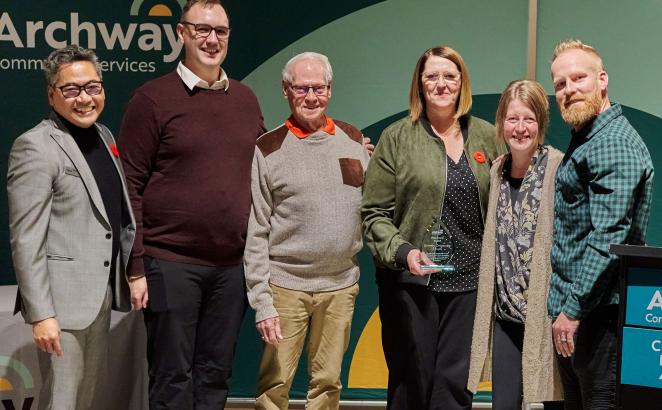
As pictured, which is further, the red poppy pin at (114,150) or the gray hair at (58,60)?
the red poppy pin at (114,150)

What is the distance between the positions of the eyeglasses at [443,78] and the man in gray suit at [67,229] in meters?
1.23

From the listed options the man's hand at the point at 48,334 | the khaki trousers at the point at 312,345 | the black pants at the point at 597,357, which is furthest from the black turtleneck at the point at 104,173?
the black pants at the point at 597,357

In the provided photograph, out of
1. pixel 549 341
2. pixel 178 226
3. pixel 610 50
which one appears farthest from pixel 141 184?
pixel 610 50

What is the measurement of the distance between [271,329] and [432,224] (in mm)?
734

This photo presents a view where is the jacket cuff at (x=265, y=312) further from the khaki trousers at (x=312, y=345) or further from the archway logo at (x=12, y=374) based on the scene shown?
the archway logo at (x=12, y=374)

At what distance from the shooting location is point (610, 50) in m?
4.59

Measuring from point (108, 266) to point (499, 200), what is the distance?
4.70 ft

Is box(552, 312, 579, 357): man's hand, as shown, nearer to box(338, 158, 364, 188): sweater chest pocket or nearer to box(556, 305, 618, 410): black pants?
box(556, 305, 618, 410): black pants

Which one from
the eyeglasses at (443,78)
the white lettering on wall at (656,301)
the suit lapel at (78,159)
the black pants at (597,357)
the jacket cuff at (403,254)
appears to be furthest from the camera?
the eyeglasses at (443,78)

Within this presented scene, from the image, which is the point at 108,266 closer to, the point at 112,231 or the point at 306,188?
the point at 112,231

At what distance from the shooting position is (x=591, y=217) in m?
2.92

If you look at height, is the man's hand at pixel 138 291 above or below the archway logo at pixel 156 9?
below

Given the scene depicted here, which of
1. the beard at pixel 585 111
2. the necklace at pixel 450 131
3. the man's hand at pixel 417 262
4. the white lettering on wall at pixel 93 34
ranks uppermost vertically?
the white lettering on wall at pixel 93 34

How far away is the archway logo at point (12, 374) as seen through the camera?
147 inches
